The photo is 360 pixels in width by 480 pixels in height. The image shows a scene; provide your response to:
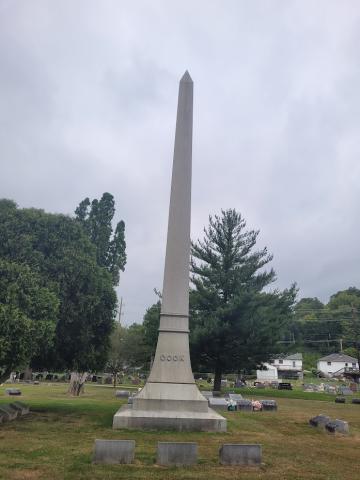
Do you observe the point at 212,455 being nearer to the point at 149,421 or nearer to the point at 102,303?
the point at 149,421

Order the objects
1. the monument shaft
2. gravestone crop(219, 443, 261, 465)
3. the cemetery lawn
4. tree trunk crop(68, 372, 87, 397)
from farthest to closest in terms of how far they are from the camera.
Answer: tree trunk crop(68, 372, 87, 397)
the monument shaft
gravestone crop(219, 443, 261, 465)
the cemetery lawn

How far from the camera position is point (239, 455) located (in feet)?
25.7

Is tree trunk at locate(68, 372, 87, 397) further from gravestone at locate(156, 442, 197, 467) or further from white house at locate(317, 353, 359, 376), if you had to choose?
white house at locate(317, 353, 359, 376)

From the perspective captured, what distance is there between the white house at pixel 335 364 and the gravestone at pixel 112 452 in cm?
6971

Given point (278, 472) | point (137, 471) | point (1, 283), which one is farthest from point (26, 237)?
point (278, 472)

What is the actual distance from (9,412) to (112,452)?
735 cm

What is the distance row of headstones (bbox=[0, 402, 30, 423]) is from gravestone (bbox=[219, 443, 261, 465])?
807cm

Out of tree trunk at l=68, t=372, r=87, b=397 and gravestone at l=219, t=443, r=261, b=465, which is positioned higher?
tree trunk at l=68, t=372, r=87, b=397

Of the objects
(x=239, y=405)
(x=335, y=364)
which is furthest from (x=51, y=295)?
(x=335, y=364)

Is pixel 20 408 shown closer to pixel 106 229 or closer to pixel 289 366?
pixel 106 229

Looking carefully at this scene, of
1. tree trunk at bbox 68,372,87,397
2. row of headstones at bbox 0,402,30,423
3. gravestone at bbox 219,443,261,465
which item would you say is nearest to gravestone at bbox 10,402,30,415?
row of headstones at bbox 0,402,30,423

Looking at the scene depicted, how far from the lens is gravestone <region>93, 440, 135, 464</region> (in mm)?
7586

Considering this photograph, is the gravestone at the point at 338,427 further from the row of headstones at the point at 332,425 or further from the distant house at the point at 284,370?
the distant house at the point at 284,370

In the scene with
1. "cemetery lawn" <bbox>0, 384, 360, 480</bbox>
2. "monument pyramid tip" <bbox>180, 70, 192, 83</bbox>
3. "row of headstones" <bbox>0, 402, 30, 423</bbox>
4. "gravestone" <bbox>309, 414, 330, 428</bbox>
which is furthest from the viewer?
"monument pyramid tip" <bbox>180, 70, 192, 83</bbox>
